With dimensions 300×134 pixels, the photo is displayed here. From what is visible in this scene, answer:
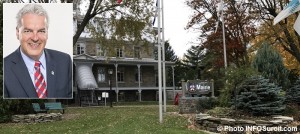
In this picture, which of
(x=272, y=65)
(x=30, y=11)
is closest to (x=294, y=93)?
(x=272, y=65)

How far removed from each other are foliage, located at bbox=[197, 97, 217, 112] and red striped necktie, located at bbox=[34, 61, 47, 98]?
31.4 ft

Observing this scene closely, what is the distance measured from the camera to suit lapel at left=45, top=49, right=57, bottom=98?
15.8m

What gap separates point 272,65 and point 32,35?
10.6m

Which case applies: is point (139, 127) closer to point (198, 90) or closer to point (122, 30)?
point (198, 90)

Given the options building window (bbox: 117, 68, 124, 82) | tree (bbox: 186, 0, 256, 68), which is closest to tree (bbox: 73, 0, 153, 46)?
tree (bbox: 186, 0, 256, 68)

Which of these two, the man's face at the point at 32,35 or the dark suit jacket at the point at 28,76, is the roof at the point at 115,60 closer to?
the dark suit jacket at the point at 28,76

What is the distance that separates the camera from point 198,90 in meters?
23.6

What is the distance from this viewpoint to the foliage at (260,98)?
54.7 feet

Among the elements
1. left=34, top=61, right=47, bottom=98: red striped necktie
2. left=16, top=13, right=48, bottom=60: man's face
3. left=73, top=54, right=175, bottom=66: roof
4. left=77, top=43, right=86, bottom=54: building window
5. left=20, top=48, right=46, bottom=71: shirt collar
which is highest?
left=77, top=43, right=86, bottom=54: building window

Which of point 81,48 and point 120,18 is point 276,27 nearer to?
point 120,18

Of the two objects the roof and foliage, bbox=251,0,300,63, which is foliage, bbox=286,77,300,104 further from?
the roof

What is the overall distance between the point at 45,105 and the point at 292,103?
1218cm

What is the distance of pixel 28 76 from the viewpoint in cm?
1567

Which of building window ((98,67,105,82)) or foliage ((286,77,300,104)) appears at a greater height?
building window ((98,67,105,82))
